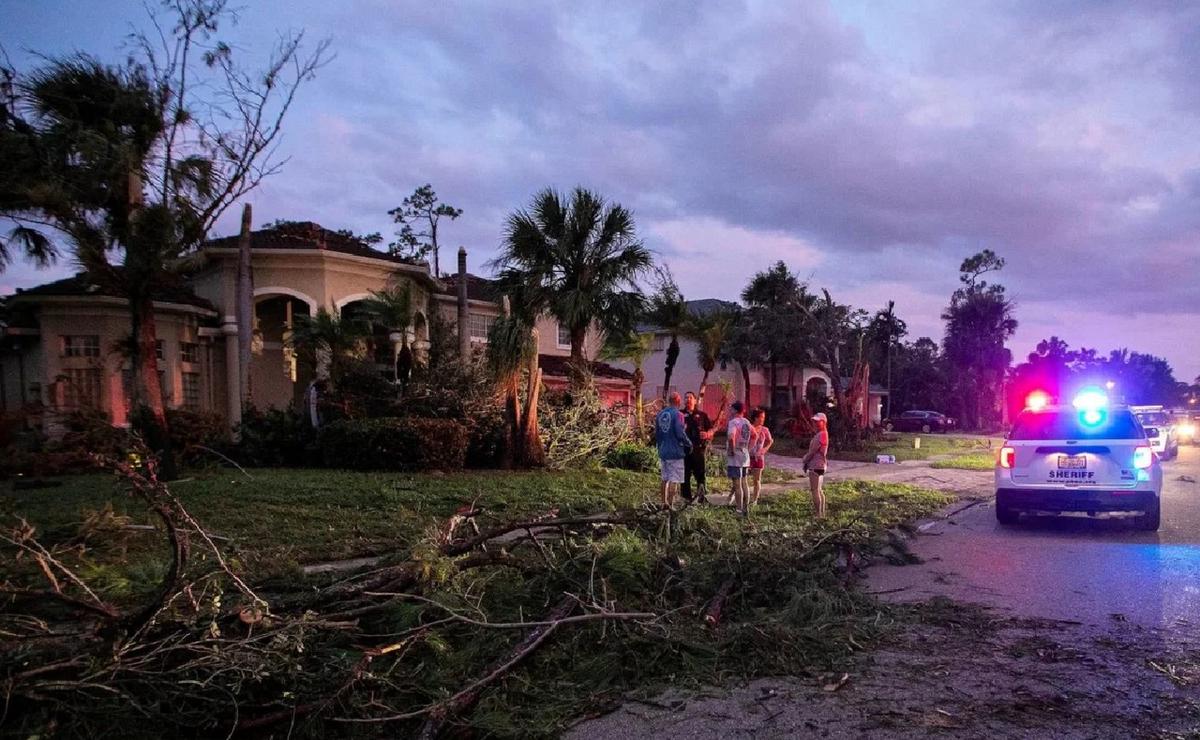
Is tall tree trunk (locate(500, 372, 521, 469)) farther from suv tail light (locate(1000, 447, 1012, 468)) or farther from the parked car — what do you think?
the parked car

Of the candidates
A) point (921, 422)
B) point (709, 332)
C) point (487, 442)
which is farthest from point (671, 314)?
point (921, 422)

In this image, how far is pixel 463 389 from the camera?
52.0ft

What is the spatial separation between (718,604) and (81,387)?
17679mm

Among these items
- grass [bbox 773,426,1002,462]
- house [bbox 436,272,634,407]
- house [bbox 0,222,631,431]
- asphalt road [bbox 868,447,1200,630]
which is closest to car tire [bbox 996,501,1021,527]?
asphalt road [bbox 868,447,1200,630]

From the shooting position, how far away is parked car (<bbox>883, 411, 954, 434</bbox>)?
4859cm

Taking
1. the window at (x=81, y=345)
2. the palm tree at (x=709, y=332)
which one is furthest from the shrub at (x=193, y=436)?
the palm tree at (x=709, y=332)

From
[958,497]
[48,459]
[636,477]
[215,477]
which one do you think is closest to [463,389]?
[636,477]

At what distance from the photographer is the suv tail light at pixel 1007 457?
10.1 m

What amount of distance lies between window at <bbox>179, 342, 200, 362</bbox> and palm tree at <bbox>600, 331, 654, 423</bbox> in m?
10.4

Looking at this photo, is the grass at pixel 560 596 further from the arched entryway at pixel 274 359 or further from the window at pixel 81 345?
the arched entryway at pixel 274 359

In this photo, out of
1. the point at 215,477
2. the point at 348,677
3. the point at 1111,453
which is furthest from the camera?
the point at 215,477

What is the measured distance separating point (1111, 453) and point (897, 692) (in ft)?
23.3

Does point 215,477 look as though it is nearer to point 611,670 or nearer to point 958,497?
point 611,670

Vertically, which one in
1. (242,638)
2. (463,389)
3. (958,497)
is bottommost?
(958,497)
